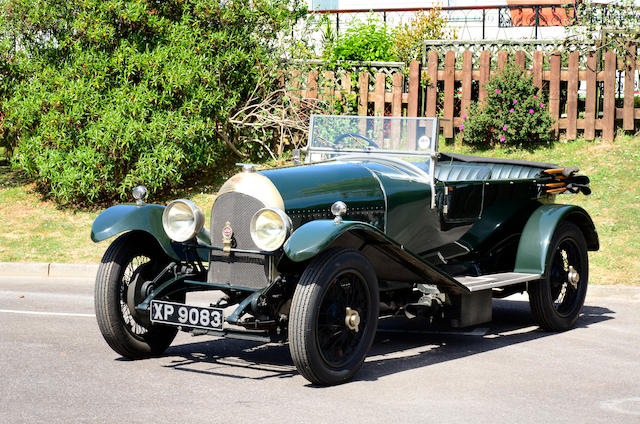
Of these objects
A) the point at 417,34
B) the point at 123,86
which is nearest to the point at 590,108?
the point at 417,34

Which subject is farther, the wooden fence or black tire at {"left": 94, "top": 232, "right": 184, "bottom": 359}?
the wooden fence

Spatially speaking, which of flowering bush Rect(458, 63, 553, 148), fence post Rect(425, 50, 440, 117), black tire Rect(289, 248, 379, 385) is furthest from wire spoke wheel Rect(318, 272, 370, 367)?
fence post Rect(425, 50, 440, 117)

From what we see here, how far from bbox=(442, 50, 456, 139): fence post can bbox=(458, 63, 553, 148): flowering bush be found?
351 mm

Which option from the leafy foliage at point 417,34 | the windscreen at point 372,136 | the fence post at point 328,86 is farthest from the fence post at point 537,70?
the windscreen at point 372,136

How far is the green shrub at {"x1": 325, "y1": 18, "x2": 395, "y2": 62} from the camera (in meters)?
16.2

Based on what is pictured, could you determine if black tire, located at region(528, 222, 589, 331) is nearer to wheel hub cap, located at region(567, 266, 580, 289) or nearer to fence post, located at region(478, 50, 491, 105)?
wheel hub cap, located at region(567, 266, 580, 289)

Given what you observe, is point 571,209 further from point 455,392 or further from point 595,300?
point 455,392

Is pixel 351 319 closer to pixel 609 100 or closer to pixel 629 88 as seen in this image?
pixel 609 100

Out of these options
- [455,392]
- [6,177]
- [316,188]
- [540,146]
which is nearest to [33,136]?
[6,177]

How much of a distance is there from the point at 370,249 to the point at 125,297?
5.89ft

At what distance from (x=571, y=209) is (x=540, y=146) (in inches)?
261

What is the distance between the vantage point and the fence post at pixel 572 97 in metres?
14.0

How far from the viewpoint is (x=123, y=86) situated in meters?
13.6

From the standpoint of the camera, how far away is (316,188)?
20.3ft
